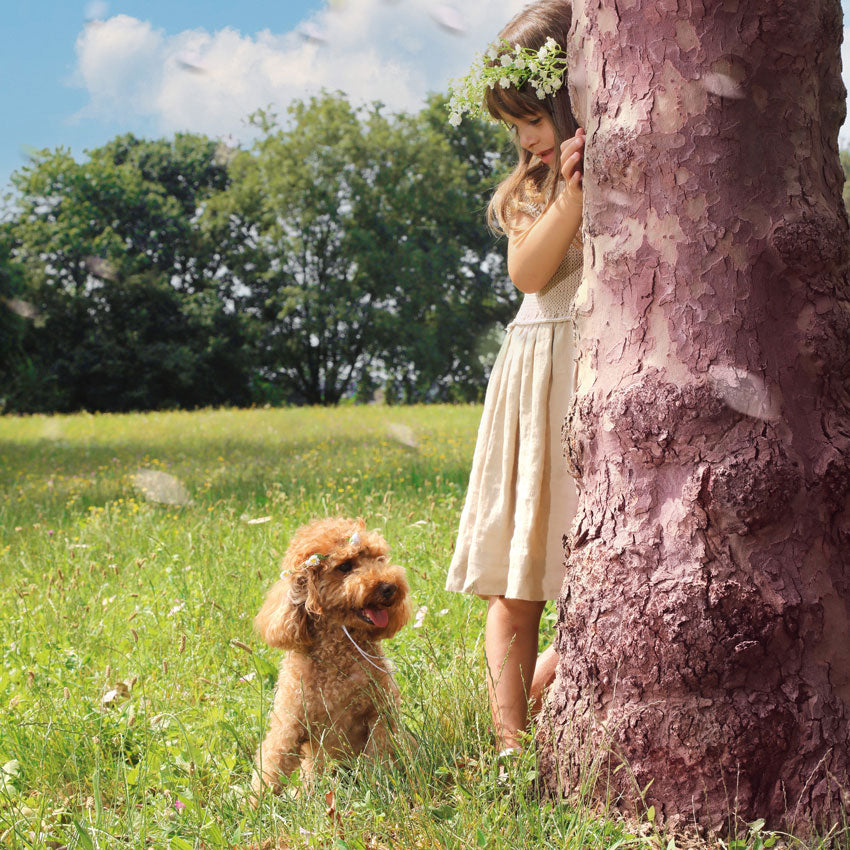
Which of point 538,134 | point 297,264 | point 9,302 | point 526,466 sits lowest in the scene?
point 526,466

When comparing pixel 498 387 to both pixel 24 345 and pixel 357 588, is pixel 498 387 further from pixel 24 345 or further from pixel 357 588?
pixel 24 345

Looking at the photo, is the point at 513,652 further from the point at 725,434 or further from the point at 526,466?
the point at 725,434

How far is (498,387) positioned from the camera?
2.71m

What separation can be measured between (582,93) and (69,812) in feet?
7.61

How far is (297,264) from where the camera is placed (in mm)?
32562

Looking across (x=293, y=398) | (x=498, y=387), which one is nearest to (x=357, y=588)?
(x=498, y=387)

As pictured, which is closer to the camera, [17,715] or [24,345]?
[17,715]

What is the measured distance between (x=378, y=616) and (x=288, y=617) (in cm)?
29

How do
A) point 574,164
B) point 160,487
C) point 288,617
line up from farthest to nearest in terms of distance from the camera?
point 160,487, point 288,617, point 574,164

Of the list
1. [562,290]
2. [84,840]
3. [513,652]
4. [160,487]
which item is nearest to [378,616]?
[513,652]

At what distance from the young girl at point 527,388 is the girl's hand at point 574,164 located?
0.8 inches

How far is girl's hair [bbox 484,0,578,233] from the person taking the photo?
258 cm

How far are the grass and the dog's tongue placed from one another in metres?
0.13

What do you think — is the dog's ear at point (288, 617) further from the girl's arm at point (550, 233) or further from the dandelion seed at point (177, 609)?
the girl's arm at point (550, 233)
